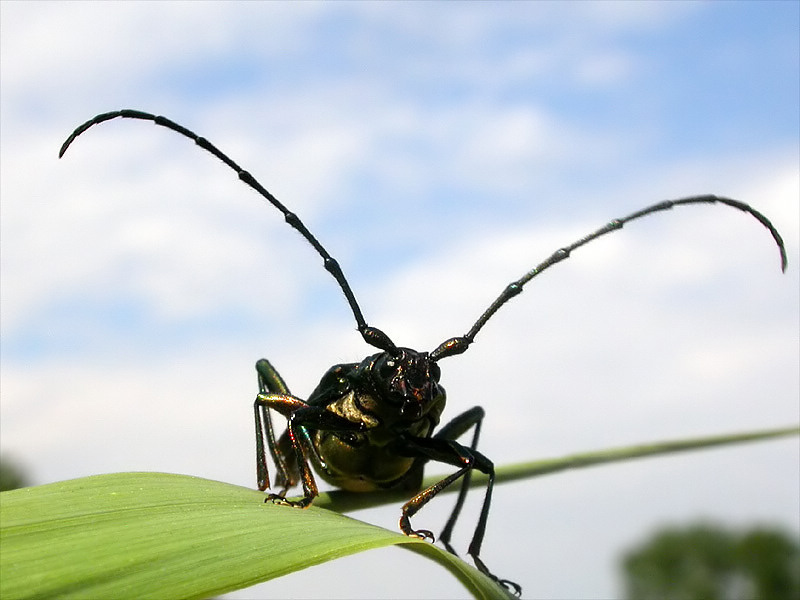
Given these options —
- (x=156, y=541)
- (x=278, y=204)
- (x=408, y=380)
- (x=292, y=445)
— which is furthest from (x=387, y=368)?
(x=156, y=541)

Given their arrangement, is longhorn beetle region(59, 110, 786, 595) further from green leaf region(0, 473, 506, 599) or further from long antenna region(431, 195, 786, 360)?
green leaf region(0, 473, 506, 599)

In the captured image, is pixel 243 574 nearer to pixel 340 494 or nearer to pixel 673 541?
pixel 340 494

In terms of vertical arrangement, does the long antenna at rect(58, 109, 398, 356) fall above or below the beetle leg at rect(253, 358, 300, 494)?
above

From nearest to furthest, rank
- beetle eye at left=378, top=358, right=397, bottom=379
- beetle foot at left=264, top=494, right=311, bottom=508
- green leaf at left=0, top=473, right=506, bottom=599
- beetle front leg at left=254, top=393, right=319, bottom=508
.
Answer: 1. green leaf at left=0, top=473, right=506, bottom=599
2. beetle foot at left=264, top=494, right=311, bottom=508
3. beetle front leg at left=254, top=393, right=319, bottom=508
4. beetle eye at left=378, top=358, right=397, bottom=379

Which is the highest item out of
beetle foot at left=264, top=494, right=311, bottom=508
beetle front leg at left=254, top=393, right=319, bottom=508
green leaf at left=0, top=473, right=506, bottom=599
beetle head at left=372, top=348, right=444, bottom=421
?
beetle head at left=372, top=348, right=444, bottom=421

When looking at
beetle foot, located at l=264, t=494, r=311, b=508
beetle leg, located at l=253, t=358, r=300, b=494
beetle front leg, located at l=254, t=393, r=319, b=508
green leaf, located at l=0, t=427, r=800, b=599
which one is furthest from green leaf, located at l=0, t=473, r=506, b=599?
beetle leg, located at l=253, t=358, r=300, b=494

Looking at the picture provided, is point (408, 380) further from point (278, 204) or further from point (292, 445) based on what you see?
point (278, 204)

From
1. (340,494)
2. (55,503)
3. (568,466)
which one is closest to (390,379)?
(340,494)

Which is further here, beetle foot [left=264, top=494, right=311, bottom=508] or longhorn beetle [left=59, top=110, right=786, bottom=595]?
longhorn beetle [left=59, top=110, right=786, bottom=595]
